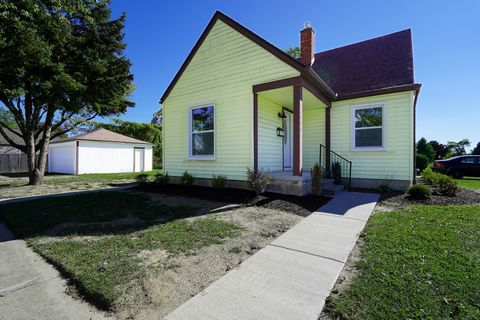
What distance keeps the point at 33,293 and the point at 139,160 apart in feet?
68.4

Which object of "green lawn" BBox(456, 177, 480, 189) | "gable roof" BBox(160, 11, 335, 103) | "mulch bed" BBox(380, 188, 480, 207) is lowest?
"mulch bed" BBox(380, 188, 480, 207)

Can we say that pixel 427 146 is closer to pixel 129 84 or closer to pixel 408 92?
pixel 408 92

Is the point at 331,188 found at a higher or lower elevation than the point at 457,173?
lower

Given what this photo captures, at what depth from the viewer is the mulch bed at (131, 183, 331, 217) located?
18.3 feet

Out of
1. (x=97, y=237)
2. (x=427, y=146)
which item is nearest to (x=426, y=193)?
(x=97, y=237)

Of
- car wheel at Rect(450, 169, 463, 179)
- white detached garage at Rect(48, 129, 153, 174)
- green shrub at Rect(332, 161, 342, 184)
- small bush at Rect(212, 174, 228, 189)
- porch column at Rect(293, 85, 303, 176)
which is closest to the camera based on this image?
porch column at Rect(293, 85, 303, 176)

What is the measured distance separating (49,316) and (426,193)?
8.13 meters

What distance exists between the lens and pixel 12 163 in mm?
21562

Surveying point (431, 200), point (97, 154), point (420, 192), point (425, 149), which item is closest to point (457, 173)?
point (425, 149)

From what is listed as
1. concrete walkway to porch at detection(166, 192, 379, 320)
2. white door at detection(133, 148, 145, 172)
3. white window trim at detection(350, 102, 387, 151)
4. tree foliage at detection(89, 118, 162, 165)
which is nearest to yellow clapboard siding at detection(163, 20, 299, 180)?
white window trim at detection(350, 102, 387, 151)

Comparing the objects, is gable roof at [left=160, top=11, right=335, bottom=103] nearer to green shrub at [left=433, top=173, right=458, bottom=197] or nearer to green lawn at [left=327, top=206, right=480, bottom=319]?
green shrub at [left=433, top=173, right=458, bottom=197]

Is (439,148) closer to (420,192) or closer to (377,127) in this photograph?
(377,127)

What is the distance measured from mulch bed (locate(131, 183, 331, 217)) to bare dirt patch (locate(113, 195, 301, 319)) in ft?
3.18

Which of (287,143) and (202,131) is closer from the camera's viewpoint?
(202,131)
